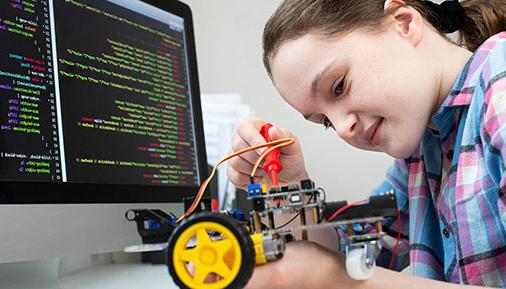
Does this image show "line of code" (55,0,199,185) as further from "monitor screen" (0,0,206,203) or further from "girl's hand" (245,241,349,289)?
"girl's hand" (245,241,349,289)

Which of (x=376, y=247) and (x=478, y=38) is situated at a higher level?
(x=478, y=38)

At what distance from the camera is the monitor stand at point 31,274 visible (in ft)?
2.76

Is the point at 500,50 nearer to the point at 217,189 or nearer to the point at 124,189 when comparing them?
the point at 124,189

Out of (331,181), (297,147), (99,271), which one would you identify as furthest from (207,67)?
(297,147)

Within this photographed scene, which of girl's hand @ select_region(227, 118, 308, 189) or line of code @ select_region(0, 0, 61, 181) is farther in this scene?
girl's hand @ select_region(227, 118, 308, 189)

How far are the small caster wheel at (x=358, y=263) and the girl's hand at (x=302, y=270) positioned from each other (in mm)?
22

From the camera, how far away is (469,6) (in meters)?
0.92

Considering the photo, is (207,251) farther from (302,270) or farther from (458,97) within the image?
(458,97)

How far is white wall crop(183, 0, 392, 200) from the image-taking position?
1.72 meters

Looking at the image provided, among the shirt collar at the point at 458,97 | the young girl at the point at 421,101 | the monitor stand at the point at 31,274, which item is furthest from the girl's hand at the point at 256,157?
the monitor stand at the point at 31,274

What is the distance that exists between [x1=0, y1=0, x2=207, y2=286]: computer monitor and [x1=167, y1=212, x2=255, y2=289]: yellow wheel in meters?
0.38

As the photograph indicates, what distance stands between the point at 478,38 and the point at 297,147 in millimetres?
323

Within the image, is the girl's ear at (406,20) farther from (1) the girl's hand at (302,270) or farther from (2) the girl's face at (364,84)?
(1) the girl's hand at (302,270)

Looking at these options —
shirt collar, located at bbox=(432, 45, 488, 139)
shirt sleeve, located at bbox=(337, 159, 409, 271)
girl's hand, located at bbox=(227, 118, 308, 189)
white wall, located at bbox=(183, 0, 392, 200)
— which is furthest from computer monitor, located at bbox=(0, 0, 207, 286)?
white wall, located at bbox=(183, 0, 392, 200)
